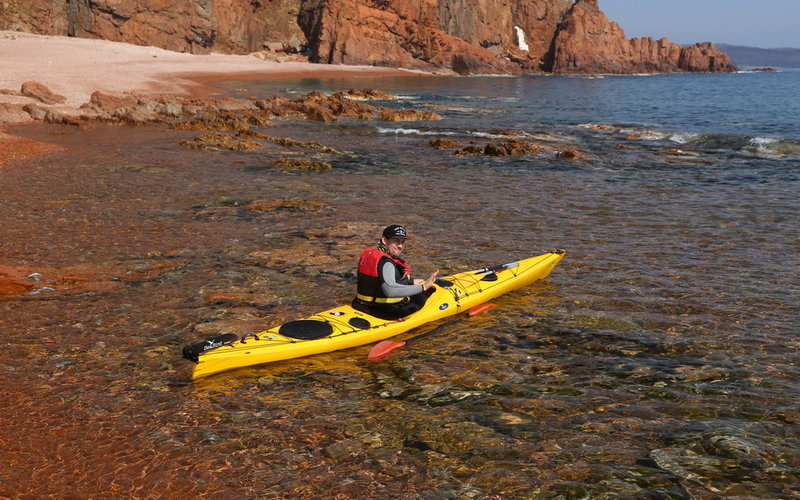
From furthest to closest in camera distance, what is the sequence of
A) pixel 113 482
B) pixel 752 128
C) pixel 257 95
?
pixel 257 95, pixel 752 128, pixel 113 482

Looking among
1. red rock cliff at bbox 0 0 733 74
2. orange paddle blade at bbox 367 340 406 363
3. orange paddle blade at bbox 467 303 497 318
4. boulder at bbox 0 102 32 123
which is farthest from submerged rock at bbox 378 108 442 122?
red rock cliff at bbox 0 0 733 74

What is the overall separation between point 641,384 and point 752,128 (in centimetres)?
3529

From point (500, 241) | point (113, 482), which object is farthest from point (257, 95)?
point (113, 482)

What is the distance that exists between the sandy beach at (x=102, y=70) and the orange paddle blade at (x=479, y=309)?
15.9 meters

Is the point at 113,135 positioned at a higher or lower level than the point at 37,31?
lower

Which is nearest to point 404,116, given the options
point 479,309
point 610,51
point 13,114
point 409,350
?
point 13,114

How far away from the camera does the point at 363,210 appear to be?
608 inches

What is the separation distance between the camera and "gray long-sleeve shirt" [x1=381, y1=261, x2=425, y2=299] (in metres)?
8.33

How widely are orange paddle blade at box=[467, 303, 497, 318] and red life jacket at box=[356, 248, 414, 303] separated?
131 cm

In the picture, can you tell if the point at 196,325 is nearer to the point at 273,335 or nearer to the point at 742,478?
the point at 273,335

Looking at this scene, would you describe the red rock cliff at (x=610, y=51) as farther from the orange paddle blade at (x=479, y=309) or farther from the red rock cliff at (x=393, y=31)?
the orange paddle blade at (x=479, y=309)

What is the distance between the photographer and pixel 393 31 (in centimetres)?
9969

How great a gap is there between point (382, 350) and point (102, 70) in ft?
161

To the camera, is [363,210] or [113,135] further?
[113,135]
